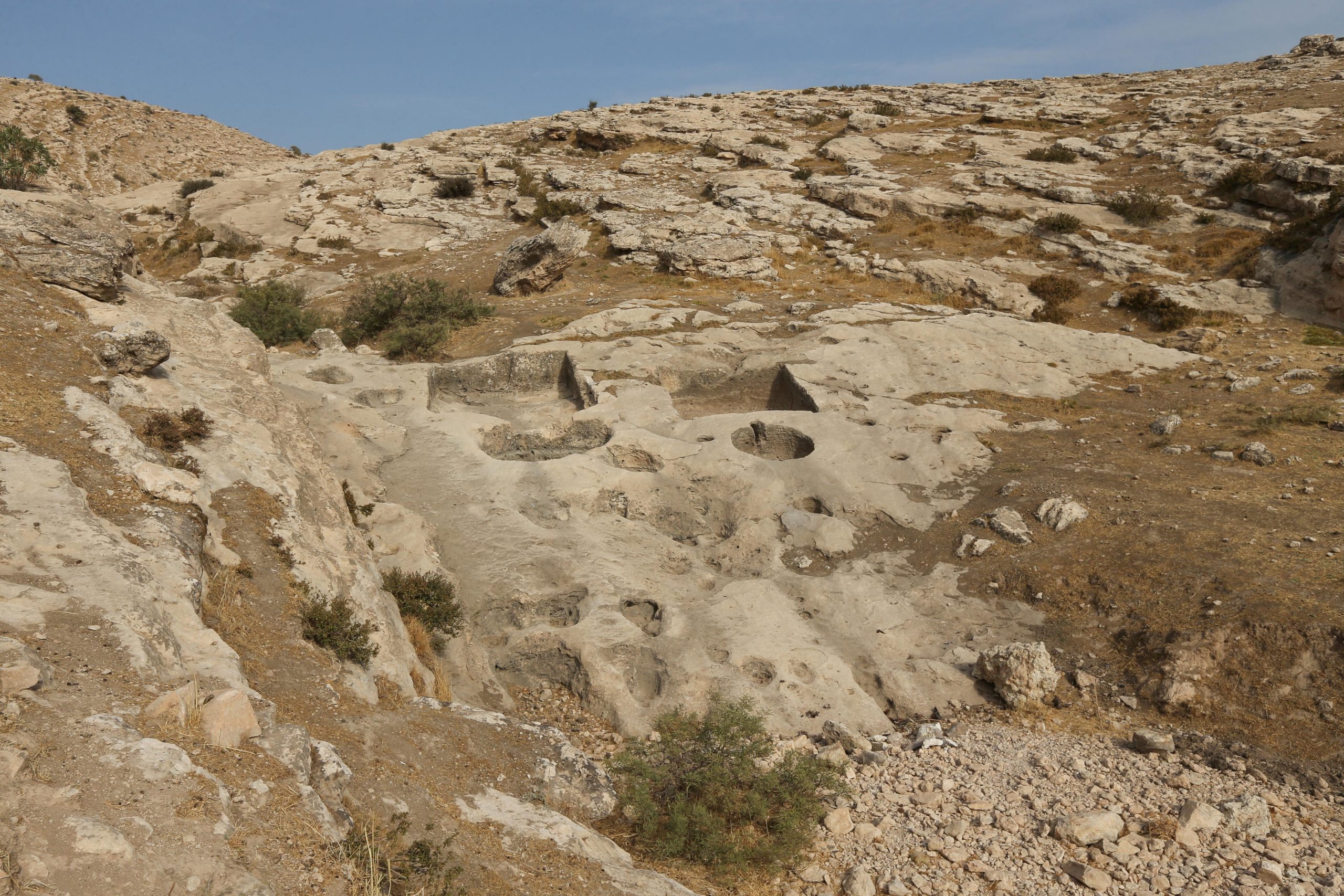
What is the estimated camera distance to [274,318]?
18.1 m

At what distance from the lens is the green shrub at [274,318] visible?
17891 mm

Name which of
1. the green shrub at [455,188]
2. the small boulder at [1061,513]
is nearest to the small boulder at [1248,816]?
the small boulder at [1061,513]

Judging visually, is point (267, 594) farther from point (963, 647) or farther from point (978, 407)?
point (978, 407)

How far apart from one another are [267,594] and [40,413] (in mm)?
2624

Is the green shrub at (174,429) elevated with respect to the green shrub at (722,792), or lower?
elevated

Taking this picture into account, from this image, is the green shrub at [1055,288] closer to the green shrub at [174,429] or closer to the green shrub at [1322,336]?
the green shrub at [1322,336]

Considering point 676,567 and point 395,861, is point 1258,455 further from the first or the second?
point 395,861

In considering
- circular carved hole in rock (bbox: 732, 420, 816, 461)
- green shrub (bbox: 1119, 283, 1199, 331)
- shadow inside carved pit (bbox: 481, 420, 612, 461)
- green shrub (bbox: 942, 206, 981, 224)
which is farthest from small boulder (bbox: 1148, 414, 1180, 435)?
green shrub (bbox: 942, 206, 981, 224)

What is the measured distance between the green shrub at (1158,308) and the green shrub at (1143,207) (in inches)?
200

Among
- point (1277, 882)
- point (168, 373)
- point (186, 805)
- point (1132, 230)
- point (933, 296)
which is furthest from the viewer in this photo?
point (1132, 230)

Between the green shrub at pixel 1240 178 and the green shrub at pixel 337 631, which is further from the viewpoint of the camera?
the green shrub at pixel 1240 178

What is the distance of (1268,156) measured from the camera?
26.1 m

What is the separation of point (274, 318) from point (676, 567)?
12.8m

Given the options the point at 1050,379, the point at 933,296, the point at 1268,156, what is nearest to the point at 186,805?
the point at 1050,379
